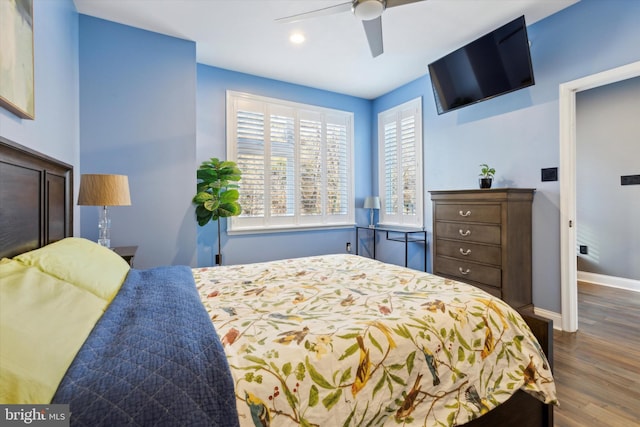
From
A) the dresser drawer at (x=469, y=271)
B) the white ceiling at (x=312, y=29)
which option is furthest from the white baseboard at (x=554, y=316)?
the white ceiling at (x=312, y=29)

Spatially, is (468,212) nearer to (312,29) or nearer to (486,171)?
(486,171)

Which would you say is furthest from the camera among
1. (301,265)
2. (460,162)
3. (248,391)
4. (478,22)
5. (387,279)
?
(460,162)

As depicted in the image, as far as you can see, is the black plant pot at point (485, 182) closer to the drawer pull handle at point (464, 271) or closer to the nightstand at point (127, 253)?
the drawer pull handle at point (464, 271)

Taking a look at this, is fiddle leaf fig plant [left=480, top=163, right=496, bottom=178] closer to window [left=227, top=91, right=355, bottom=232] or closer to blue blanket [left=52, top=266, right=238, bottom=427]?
window [left=227, top=91, right=355, bottom=232]

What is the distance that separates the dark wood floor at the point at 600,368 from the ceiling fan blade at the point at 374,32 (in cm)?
277

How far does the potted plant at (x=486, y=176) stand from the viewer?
3.04 meters

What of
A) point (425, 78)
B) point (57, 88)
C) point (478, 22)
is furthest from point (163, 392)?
point (425, 78)

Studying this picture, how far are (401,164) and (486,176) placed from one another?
4.73ft

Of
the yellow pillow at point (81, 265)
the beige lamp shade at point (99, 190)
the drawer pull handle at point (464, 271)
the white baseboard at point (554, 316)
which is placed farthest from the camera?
the drawer pull handle at point (464, 271)

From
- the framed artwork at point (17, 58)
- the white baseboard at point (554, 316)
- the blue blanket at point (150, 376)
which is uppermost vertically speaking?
the framed artwork at point (17, 58)

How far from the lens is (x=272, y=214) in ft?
13.7

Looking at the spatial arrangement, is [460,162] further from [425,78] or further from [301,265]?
[301,265]

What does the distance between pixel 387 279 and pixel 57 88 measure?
Answer: 264 centimetres

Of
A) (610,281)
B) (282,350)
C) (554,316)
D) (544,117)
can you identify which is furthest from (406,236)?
(282,350)
